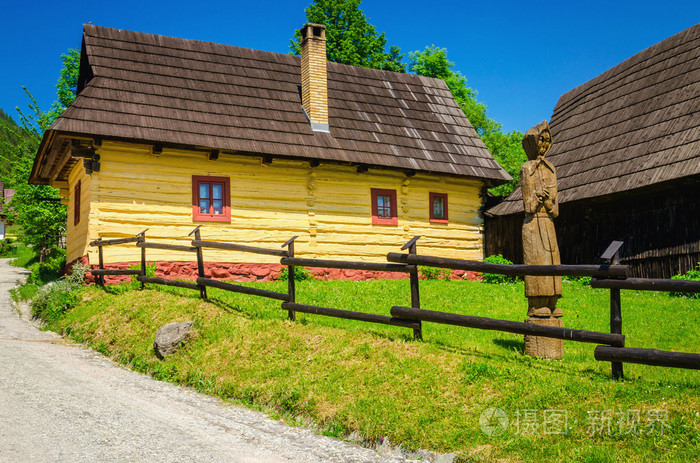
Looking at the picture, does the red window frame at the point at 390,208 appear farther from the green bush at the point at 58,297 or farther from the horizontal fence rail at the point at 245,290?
Result: the green bush at the point at 58,297

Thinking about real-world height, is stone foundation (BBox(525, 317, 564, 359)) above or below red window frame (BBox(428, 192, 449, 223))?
below

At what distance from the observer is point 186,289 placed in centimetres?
1171

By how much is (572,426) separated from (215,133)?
11.3 meters

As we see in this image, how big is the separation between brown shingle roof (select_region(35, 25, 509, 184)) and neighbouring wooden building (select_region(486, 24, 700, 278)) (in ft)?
8.31

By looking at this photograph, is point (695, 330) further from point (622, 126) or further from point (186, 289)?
point (622, 126)

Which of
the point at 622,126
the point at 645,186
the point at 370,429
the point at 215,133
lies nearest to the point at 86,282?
the point at 215,133

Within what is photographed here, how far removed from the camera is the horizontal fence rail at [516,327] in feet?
19.0

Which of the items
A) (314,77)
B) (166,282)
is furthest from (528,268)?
(314,77)

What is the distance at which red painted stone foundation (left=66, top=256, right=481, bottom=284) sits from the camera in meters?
13.4

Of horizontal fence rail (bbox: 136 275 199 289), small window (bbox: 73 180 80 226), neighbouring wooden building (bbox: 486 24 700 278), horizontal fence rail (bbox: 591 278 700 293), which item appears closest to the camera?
horizontal fence rail (bbox: 591 278 700 293)
